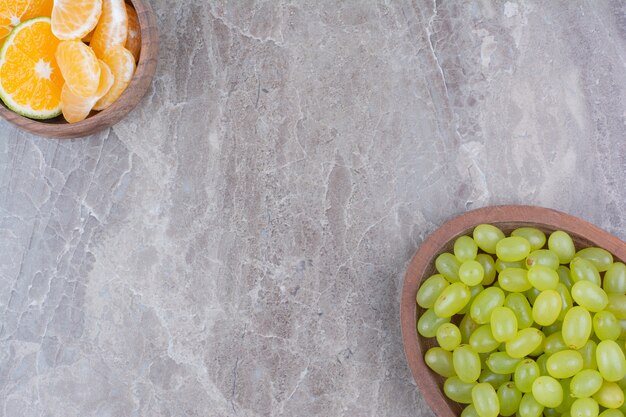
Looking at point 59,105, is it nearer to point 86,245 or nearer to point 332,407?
Answer: point 86,245

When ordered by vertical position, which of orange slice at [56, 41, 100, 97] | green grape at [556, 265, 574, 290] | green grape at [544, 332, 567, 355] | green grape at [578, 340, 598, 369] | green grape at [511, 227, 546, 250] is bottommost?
green grape at [578, 340, 598, 369]

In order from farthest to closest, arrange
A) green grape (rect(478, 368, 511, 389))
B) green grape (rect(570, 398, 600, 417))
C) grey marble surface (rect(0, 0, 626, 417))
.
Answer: grey marble surface (rect(0, 0, 626, 417)) < green grape (rect(478, 368, 511, 389)) < green grape (rect(570, 398, 600, 417))

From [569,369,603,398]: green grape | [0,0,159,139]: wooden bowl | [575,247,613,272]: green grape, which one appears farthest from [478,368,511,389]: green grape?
[0,0,159,139]: wooden bowl

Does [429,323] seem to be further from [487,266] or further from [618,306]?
[618,306]

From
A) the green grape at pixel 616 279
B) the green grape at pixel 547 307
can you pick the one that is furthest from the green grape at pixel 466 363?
the green grape at pixel 616 279

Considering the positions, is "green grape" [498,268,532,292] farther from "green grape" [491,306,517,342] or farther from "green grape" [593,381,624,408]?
"green grape" [593,381,624,408]

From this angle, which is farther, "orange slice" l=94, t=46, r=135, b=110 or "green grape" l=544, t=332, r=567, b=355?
"orange slice" l=94, t=46, r=135, b=110

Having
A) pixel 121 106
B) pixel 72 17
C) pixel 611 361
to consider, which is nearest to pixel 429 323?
pixel 611 361
